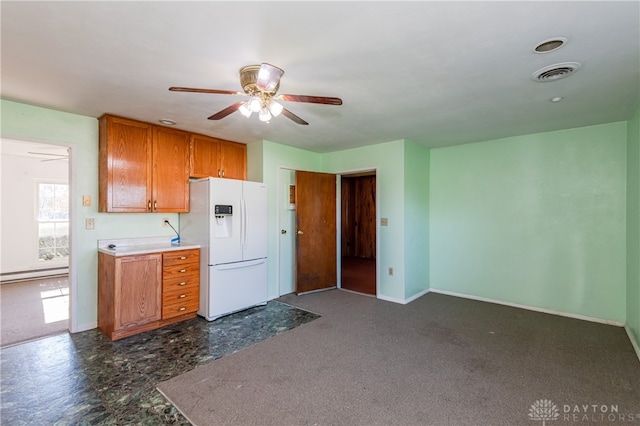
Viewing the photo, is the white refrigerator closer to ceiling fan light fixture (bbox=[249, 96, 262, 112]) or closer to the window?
ceiling fan light fixture (bbox=[249, 96, 262, 112])

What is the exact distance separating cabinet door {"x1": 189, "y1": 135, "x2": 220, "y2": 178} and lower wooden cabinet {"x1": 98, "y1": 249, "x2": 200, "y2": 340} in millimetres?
1114

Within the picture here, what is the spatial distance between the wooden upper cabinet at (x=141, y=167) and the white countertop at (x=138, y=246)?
430 mm

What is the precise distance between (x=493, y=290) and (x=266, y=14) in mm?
4526

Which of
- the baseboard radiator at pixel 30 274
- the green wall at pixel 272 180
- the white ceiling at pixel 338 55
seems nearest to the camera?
the white ceiling at pixel 338 55

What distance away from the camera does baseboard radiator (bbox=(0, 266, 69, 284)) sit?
543 cm

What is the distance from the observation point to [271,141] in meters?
Answer: 4.48

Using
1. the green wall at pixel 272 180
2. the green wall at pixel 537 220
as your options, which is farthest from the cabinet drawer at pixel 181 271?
the green wall at pixel 537 220

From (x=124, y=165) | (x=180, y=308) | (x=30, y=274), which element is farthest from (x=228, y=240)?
(x=30, y=274)

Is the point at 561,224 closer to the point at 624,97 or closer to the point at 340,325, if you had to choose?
the point at 624,97

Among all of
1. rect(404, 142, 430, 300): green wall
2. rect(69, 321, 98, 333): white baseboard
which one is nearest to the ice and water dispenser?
rect(69, 321, 98, 333): white baseboard

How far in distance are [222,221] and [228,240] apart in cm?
25

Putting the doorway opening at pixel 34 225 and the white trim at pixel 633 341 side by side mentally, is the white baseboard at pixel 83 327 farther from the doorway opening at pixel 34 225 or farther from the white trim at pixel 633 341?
the white trim at pixel 633 341

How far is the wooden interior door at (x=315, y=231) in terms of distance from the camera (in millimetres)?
4738

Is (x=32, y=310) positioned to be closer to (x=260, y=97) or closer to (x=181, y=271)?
Answer: (x=181, y=271)
